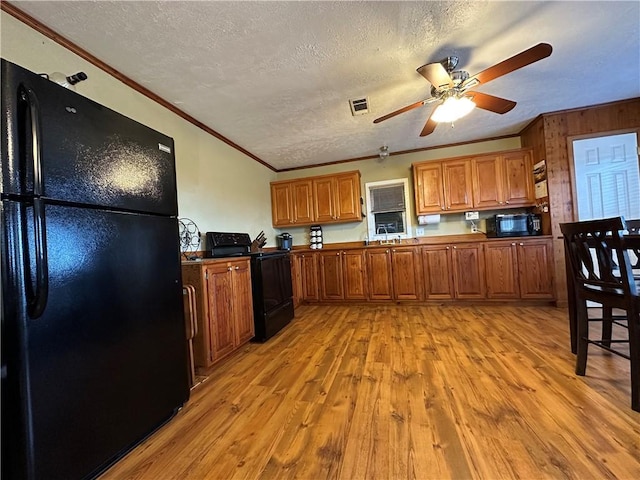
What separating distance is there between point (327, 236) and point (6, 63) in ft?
13.8

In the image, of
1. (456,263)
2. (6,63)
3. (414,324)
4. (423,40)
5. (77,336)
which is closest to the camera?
(6,63)

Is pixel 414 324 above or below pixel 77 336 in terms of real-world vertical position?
below

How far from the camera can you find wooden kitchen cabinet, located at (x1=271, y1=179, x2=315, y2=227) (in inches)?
185

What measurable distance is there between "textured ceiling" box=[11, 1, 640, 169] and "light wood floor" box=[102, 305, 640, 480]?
7.79ft

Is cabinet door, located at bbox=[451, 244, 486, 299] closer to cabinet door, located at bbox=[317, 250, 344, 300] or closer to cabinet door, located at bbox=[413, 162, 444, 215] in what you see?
cabinet door, located at bbox=[413, 162, 444, 215]

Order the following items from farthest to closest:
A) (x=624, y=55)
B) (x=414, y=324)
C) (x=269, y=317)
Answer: (x=414, y=324) → (x=269, y=317) → (x=624, y=55)

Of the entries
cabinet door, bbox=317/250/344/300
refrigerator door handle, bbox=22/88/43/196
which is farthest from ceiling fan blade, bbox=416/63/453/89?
cabinet door, bbox=317/250/344/300

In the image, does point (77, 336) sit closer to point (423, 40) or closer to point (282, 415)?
point (282, 415)

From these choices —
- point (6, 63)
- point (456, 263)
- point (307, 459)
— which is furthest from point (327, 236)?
point (6, 63)

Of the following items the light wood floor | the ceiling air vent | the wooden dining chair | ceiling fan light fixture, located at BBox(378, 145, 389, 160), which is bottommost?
the light wood floor

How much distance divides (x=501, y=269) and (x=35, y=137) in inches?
177

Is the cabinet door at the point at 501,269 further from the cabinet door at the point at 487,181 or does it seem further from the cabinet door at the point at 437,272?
the cabinet door at the point at 487,181

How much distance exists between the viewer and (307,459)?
1237mm

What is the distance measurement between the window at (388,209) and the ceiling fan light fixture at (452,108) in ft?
6.68
